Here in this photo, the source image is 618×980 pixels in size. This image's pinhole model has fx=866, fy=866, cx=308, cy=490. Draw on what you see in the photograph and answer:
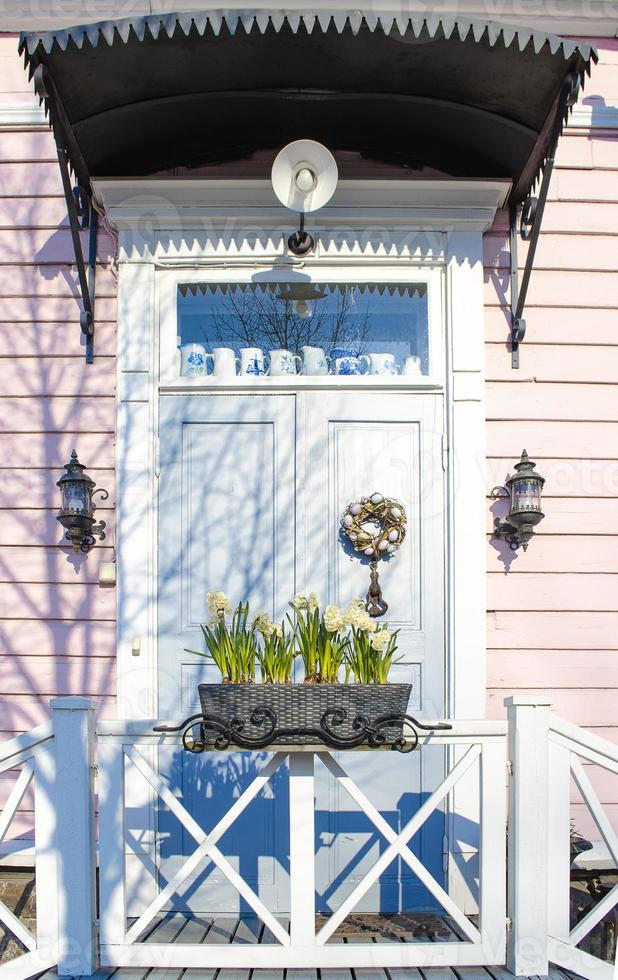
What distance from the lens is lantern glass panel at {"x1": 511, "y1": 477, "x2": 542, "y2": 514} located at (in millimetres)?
3426

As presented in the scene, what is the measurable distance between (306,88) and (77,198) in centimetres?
105

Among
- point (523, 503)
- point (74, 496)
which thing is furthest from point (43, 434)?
point (523, 503)

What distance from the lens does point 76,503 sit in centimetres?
346

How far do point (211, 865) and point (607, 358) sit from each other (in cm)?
262

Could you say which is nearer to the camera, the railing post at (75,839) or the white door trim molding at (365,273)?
the railing post at (75,839)

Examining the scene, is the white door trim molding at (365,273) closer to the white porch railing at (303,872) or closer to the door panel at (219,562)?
the door panel at (219,562)

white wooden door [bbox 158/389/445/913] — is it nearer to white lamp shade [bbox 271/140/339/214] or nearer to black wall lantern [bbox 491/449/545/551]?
black wall lantern [bbox 491/449/545/551]

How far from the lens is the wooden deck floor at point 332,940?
2.62m

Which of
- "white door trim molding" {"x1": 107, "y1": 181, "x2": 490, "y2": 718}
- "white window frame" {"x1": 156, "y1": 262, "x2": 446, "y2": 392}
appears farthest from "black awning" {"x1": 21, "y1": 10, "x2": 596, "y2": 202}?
"white window frame" {"x1": 156, "y1": 262, "x2": 446, "y2": 392}

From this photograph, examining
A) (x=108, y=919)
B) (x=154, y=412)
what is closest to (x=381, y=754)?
(x=108, y=919)

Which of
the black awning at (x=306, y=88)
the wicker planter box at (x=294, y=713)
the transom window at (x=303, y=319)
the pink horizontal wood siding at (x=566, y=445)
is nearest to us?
the wicker planter box at (x=294, y=713)

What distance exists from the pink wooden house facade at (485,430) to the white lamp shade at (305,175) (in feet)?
1.14

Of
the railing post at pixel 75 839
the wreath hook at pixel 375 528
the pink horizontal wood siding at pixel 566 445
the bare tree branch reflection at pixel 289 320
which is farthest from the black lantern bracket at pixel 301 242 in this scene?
the railing post at pixel 75 839

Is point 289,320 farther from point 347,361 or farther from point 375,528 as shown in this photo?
point 375,528
